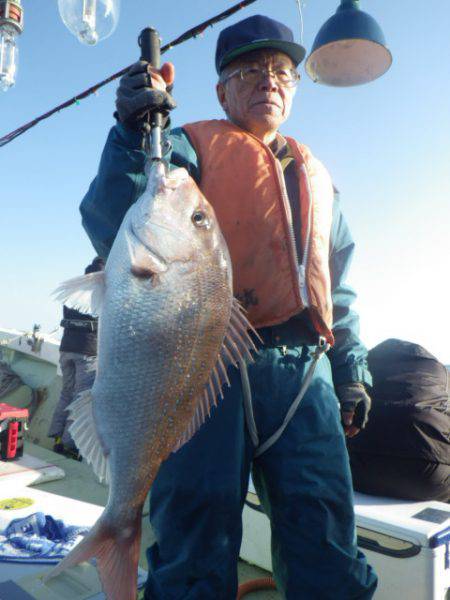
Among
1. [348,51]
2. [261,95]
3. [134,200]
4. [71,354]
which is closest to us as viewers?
[134,200]

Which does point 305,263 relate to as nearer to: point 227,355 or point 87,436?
point 227,355

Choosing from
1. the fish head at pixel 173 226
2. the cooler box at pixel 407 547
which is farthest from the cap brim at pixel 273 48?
the cooler box at pixel 407 547

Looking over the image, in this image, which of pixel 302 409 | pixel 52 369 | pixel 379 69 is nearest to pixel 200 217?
pixel 302 409

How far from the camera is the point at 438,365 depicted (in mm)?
3719

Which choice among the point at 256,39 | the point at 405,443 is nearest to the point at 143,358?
the point at 256,39

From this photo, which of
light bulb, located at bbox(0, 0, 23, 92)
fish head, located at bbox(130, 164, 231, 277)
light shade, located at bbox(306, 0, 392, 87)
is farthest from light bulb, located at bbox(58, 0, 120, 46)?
fish head, located at bbox(130, 164, 231, 277)

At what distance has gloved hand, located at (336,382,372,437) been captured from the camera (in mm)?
2441

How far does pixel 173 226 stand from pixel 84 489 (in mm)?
4111

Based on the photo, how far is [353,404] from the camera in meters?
2.44

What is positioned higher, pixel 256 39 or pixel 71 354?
pixel 256 39

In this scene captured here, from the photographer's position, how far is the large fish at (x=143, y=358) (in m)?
1.63

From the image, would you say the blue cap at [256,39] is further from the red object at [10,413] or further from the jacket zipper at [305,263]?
the red object at [10,413]

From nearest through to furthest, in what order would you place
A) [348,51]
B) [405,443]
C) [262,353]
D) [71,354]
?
[262,353] < [405,443] < [348,51] < [71,354]

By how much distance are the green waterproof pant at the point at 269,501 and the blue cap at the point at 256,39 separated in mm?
1452
